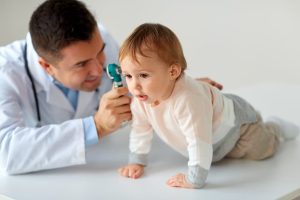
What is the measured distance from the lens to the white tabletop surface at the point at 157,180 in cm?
93

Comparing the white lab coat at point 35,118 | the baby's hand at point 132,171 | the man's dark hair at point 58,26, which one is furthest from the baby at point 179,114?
the man's dark hair at point 58,26

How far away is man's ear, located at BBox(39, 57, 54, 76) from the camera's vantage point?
123 cm

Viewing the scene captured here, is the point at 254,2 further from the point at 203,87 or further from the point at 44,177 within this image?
the point at 44,177

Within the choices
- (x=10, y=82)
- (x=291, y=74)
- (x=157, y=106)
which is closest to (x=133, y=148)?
(x=157, y=106)

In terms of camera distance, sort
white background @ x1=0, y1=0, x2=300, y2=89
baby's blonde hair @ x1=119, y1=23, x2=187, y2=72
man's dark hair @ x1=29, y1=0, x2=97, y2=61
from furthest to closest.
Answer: white background @ x1=0, y1=0, x2=300, y2=89, man's dark hair @ x1=29, y1=0, x2=97, y2=61, baby's blonde hair @ x1=119, y1=23, x2=187, y2=72

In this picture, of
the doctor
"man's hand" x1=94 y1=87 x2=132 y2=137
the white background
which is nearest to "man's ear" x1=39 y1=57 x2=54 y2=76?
the doctor

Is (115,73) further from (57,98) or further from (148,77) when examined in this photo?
(57,98)

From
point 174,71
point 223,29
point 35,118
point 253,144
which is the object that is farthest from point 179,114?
point 223,29

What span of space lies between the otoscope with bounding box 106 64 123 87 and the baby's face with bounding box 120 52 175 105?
0.09 m

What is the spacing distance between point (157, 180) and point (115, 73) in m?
0.23

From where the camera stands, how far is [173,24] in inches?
79.2

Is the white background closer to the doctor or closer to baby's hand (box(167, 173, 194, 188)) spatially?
the doctor

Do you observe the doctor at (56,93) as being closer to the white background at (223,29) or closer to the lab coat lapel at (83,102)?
the lab coat lapel at (83,102)

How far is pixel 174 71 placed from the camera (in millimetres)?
904
